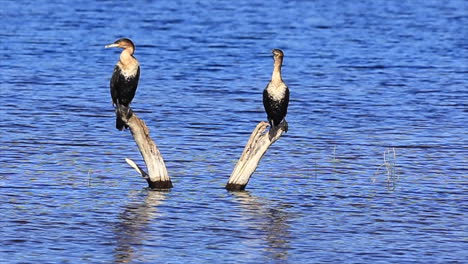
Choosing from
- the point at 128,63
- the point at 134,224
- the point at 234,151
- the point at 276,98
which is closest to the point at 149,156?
the point at 128,63

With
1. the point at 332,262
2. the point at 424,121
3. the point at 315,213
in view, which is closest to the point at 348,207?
the point at 315,213

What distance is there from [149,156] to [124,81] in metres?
1.07

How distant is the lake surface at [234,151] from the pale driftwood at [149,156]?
20cm

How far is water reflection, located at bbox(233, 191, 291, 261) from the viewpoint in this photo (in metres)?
14.2

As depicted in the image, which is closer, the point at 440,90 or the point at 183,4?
the point at 440,90

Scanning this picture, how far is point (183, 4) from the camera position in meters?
58.7

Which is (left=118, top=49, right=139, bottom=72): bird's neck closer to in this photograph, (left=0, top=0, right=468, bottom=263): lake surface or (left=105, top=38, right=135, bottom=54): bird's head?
(left=105, top=38, right=135, bottom=54): bird's head

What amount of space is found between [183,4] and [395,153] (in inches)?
1522

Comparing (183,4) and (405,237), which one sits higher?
(405,237)

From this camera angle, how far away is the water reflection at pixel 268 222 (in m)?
14.2

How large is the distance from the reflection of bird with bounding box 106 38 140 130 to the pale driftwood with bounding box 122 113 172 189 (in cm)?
16

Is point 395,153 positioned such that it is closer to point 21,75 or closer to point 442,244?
point 442,244

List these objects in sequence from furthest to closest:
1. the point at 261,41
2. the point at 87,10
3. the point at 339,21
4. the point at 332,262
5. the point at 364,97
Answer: the point at 87,10, the point at 339,21, the point at 261,41, the point at 364,97, the point at 332,262

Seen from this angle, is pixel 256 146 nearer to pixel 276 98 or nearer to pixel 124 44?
pixel 276 98
